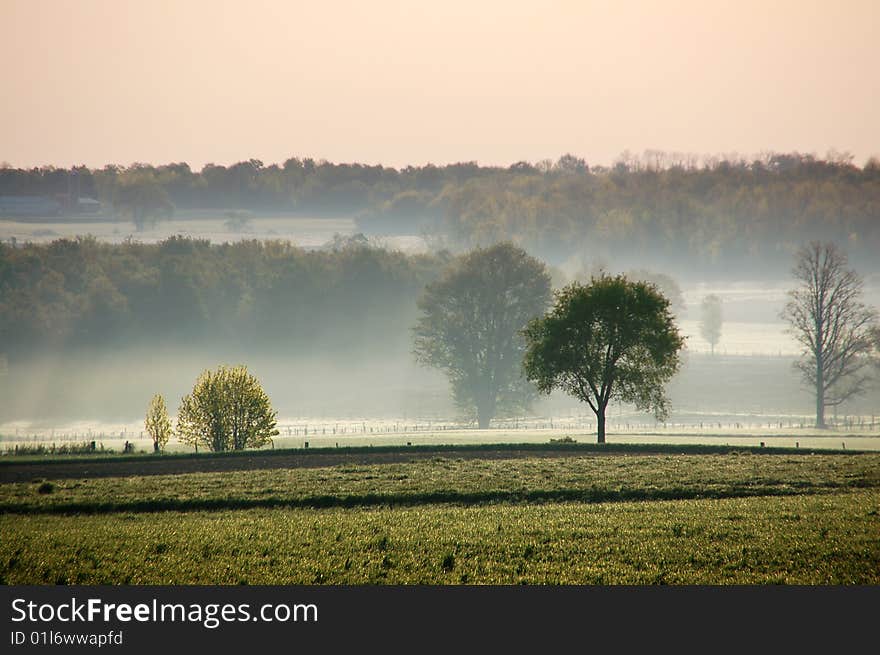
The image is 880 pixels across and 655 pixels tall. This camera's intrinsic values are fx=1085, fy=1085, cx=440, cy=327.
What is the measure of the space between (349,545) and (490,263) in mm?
104479

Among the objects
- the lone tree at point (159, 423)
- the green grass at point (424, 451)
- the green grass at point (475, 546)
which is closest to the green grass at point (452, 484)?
the green grass at point (475, 546)

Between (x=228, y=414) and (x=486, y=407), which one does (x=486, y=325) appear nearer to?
(x=486, y=407)

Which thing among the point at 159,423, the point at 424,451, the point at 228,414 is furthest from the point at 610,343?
the point at 159,423

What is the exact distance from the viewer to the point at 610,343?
85438 mm

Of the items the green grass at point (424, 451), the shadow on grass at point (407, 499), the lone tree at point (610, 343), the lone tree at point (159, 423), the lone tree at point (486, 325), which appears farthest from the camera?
the lone tree at point (486, 325)

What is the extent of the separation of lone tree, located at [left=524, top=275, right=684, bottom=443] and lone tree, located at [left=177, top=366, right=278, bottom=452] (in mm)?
22170

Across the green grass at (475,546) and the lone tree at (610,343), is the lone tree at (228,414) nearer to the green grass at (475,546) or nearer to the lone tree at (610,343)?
the lone tree at (610,343)

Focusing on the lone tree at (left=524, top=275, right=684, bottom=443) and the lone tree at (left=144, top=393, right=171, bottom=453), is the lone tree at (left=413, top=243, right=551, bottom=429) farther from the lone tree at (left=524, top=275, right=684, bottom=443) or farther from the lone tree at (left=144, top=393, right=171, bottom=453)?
the lone tree at (left=144, top=393, right=171, bottom=453)

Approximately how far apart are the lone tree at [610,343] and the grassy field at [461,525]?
22043 millimetres

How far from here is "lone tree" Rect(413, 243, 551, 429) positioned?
13638 cm

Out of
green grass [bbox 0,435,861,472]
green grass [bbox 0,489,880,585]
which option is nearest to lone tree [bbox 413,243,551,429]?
green grass [bbox 0,435,861,472]

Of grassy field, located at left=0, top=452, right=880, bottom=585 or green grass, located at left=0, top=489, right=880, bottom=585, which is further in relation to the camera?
grassy field, located at left=0, top=452, right=880, bottom=585

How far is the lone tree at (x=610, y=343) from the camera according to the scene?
3351 inches

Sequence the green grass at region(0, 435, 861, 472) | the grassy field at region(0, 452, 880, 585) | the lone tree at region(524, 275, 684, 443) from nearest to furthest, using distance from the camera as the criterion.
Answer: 1. the grassy field at region(0, 452, 880, 585)
2. the green grass at region(0, 435, 861, 472)
3. the lone tree at region(524, 275, 684, 443)
